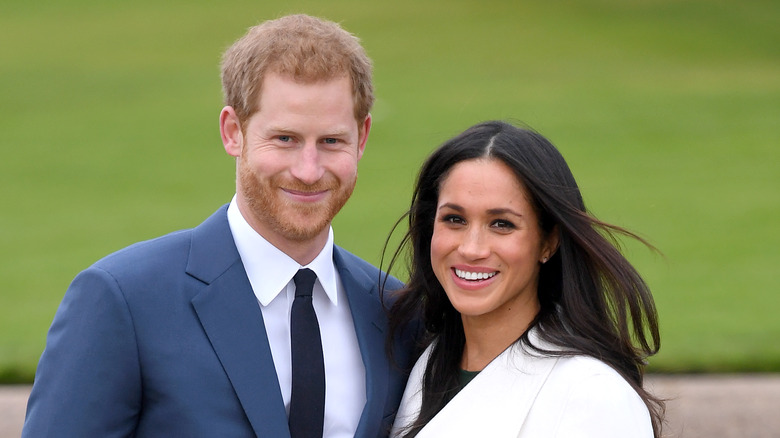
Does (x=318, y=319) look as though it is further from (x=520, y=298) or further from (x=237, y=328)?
(x=520, y=298)

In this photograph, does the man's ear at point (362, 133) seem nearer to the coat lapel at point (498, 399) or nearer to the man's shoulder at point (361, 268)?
the man's shoulder at point (361, 268)

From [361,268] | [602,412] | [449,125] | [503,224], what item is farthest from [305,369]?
[449,125]

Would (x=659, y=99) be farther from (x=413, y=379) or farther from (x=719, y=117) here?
(x=413, y=379)

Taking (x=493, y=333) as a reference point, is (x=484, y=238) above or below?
above

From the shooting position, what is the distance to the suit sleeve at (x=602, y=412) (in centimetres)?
329

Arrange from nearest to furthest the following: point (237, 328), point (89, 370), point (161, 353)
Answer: point (89, 370) < point (161, 353) < point (237, 328)

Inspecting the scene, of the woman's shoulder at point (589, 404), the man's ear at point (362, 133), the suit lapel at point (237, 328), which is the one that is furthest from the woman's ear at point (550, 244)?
the suit lapel at point (237, 328)

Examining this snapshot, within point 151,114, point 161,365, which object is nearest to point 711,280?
point 161,365

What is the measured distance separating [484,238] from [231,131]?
0.89 m

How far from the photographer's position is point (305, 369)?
335 cm

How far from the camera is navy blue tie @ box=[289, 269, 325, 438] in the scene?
3.30 metres

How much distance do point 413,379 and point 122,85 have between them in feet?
74.0

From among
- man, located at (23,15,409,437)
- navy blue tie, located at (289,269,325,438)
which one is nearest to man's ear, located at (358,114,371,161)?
man, located at (23,15,409,437)

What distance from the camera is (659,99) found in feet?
77.4
